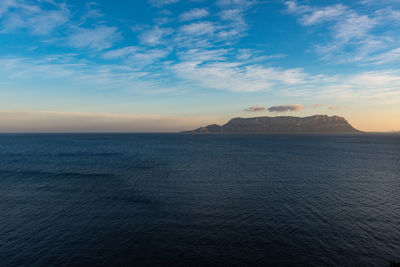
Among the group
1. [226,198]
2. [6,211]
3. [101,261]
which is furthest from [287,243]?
[6,211]

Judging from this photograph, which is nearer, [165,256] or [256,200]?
[165,256]

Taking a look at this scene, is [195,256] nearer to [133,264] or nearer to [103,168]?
[133,264]

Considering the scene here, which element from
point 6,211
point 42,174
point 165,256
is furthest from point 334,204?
point 42,174

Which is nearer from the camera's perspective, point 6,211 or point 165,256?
point 165,256

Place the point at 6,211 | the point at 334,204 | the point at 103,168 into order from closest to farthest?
1. the point at 6,211
2. the point at 334,204
3. the point at 103,168

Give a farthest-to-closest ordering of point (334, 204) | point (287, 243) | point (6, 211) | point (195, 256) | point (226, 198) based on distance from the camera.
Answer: point (226, 198), point (334, 204), point (6, 211), point (287, 243), point (195, 256)

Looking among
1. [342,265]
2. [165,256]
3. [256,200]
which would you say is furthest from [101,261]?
[256,200]

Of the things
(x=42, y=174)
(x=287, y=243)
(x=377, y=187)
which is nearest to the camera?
(x=287, y=243)

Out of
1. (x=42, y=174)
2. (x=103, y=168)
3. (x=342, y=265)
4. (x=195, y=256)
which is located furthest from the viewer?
(x=103, y=168)

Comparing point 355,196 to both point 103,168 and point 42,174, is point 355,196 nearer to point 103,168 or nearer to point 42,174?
point 103,168
